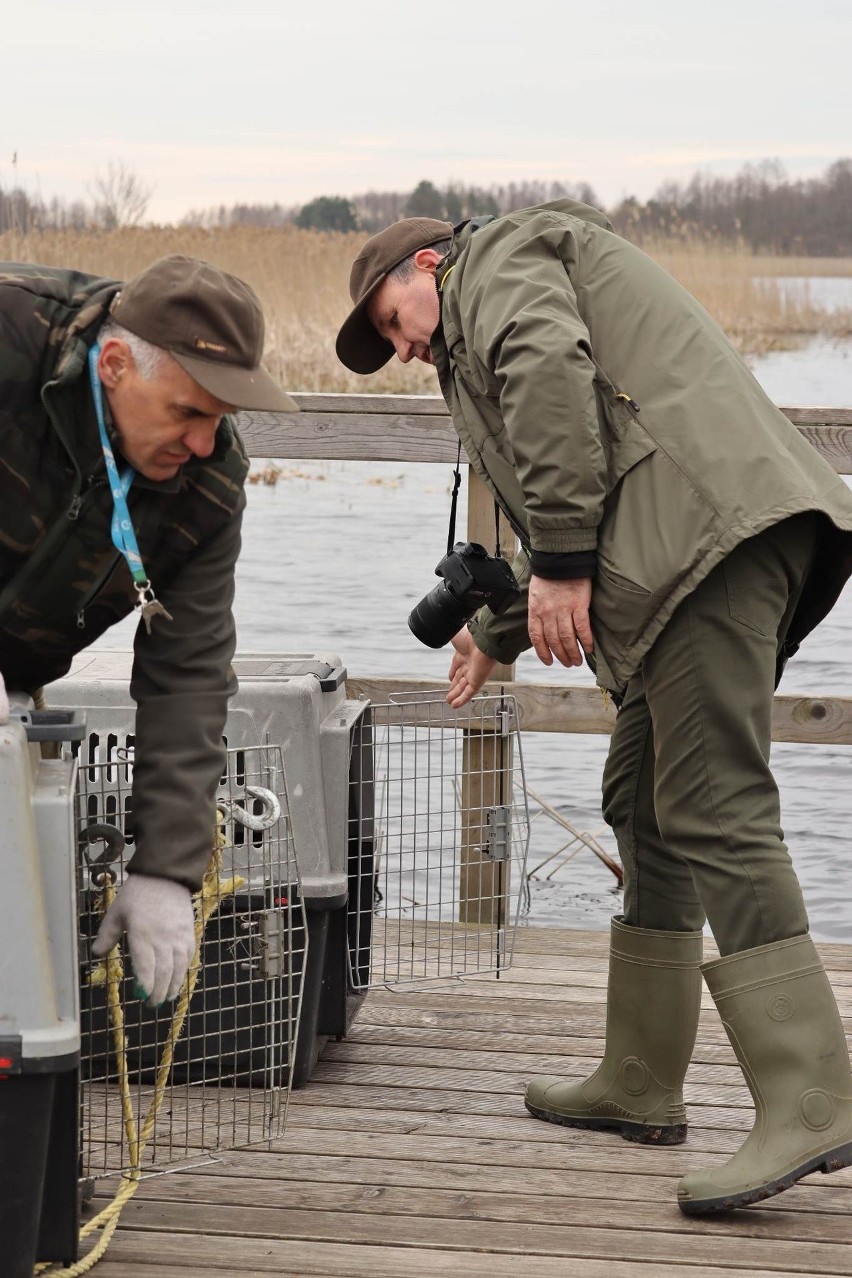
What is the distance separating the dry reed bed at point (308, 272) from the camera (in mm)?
10445

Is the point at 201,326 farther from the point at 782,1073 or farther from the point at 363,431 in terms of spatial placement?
the point at 363,431

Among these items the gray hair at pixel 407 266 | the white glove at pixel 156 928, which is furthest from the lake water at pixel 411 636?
the white glove at pixel 156 928

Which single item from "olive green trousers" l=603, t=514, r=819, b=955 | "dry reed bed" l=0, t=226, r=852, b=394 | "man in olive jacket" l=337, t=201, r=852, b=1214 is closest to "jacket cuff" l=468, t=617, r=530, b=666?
"man in olive jacket" l=337, t=201, r=852, b=1214

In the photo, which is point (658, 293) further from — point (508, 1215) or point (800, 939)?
point (508, 1215)

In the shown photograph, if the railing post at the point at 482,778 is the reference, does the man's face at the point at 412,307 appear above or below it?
above

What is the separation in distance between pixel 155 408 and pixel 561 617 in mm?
700

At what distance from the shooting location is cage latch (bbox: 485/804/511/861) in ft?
10.6

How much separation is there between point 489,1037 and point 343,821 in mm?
590

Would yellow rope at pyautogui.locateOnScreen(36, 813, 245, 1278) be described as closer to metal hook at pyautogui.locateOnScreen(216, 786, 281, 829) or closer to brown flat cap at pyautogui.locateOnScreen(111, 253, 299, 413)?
metal hook at pyautogui.locateOnScreen(216, 786, 281, 829)

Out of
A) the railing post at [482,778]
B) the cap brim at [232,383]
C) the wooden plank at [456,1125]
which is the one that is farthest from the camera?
the railing post at [482,778]

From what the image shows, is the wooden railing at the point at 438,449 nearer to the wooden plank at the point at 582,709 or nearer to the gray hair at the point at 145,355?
the wooden plank at the point at 582,709

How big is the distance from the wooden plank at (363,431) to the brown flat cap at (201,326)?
6.01 ft

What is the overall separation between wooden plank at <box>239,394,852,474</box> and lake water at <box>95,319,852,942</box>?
186 cm

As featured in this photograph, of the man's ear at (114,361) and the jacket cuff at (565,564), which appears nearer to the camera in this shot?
the man's ear at (114,361)
